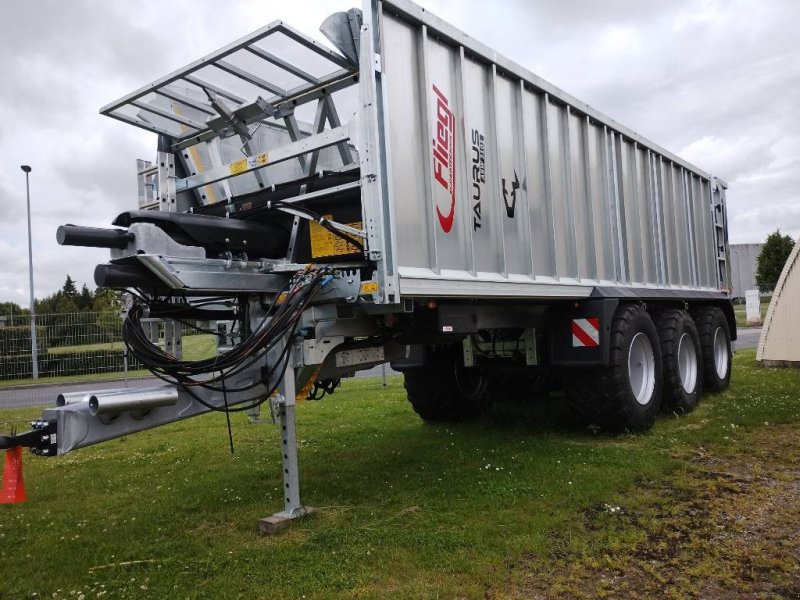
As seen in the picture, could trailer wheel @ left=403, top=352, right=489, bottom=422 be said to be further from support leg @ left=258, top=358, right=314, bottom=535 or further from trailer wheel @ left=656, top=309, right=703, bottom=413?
support leg @ left=258, top=358, right=314, bottom=535

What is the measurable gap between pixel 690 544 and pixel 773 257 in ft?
143

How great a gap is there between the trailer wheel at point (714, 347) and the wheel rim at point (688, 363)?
528mm

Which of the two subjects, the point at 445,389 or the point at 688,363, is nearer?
the point at 445,389

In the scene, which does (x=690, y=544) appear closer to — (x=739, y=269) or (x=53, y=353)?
(x=53, y=353)

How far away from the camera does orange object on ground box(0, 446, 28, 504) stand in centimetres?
334

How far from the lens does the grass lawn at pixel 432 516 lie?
343cm

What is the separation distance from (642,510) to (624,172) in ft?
13.9

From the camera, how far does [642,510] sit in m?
4.40

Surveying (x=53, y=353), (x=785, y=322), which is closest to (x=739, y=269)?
(x=785, y=322)

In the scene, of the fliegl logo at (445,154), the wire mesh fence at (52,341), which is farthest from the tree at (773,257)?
the fliegl logo at (445,154)

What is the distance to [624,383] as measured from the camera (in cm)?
636

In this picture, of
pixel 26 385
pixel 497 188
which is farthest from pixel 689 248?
pixel 26 385

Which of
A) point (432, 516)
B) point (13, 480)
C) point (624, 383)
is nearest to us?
point (13, 480)

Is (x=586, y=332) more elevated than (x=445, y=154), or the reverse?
(x=445, y=154)
